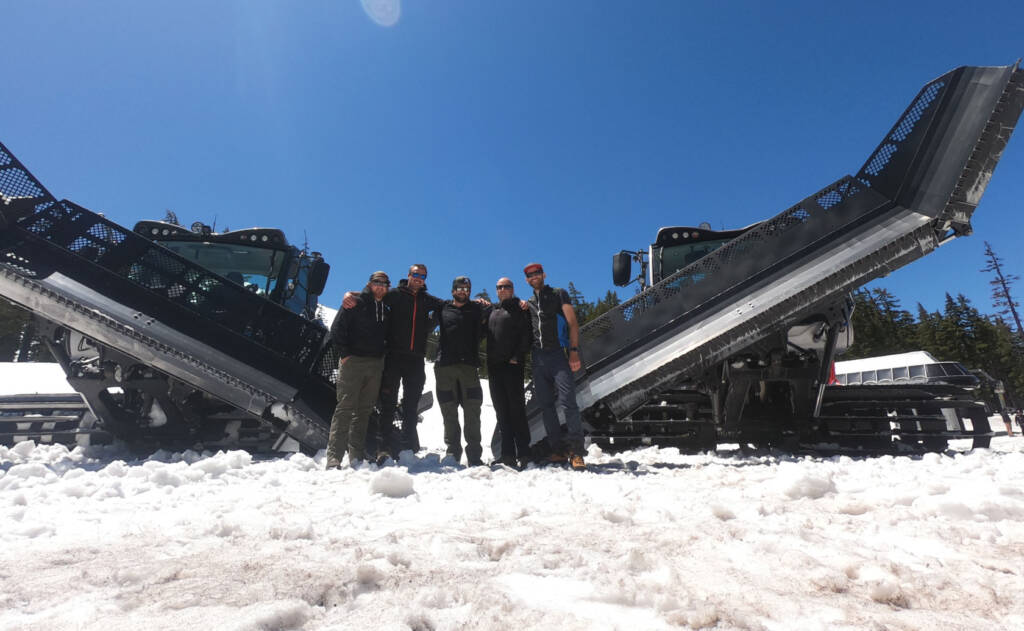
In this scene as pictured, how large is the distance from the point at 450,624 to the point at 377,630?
7.7 inches

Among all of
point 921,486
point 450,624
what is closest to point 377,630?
point 450,624

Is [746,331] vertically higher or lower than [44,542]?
higher

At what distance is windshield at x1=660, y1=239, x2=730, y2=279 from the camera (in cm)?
679

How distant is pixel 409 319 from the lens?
16.1ft

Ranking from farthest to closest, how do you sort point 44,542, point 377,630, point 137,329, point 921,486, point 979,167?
point 137,329, point 979,167, point 921,486, point 44,542, point 377,630

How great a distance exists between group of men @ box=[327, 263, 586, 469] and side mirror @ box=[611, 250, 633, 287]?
211 centimetres

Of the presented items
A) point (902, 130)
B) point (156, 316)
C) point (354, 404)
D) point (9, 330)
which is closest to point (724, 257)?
point (902, 130)

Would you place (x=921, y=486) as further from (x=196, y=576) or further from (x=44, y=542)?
(x=44, y=542)

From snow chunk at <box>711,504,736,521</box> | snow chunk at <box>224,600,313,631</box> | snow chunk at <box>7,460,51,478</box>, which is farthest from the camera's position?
snow chunk at <box>7,460,51,478</box>

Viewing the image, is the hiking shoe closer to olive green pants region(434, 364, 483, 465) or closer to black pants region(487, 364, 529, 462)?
black pants region(487, 364, 529, 462)

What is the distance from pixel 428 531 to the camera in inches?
81.2

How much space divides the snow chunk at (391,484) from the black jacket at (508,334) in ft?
6.48

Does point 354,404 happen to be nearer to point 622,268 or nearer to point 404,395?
point 404,395

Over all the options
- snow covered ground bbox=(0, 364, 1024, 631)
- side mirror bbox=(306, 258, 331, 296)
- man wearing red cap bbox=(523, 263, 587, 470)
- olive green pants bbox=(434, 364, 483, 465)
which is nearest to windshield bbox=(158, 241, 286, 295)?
side mirror bbox=(306, 258, 331, 296)
